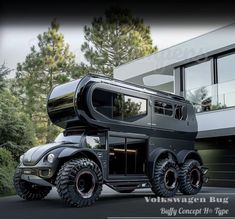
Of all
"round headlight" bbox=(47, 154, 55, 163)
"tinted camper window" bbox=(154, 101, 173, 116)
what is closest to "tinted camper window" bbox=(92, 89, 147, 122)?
"tinted camper window" bbox=(154, 101, 173, 116)

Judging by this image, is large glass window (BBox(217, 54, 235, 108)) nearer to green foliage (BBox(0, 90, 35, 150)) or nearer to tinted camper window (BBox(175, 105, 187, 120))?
tinted camper window (BBox(175, 105, 187, 120))

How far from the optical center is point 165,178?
37.0ft

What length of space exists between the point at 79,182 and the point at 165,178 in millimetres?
3378

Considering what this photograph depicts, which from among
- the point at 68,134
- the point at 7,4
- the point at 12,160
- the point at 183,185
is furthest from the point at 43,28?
the point at 12,160

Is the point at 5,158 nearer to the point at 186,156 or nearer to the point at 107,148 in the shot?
the point at 107,148

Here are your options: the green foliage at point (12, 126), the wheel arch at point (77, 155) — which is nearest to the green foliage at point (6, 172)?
the green foliage at point (12, 126)

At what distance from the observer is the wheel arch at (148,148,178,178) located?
11.1m

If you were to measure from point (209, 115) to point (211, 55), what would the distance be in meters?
2.95

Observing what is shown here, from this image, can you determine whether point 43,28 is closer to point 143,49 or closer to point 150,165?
point 150,165

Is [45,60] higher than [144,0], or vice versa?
[45,60]

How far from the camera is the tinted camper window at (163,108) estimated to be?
12.0 m

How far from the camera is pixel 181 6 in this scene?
2.00 m

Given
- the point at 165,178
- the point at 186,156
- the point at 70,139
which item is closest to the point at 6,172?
the point at 70,139

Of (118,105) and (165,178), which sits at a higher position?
(118,105)
